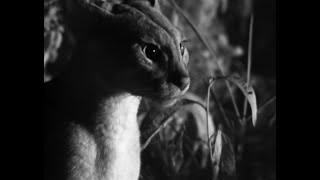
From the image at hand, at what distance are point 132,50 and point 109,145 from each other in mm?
277

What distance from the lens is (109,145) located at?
1.33 meters

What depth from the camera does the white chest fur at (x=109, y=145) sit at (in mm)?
1289

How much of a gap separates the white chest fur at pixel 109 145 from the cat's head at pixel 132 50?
9 centimetres

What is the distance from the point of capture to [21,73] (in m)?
1.16

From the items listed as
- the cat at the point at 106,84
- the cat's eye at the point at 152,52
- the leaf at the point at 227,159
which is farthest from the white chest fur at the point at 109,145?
the leaf at the point at 227,159

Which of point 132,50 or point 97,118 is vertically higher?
point 132,50

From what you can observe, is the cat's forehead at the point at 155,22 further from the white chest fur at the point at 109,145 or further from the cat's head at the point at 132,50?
the white chest fur at the point at 109,145

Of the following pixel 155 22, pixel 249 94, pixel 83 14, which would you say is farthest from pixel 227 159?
pixel 83 14

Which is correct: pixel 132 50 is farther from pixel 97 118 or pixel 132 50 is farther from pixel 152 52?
pixel 97 118

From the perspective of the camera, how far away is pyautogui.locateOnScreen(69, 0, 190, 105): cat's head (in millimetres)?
1245

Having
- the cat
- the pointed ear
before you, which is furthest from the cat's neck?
the pointed ear

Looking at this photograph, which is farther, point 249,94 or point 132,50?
point 249,94

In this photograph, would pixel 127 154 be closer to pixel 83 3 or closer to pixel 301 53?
pixel 83 3

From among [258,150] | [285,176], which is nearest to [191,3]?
[258,150]
